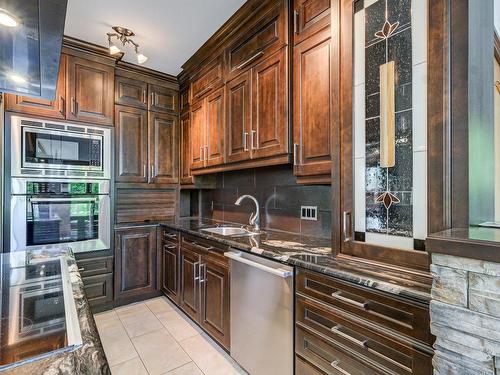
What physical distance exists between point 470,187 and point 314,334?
0.95 m

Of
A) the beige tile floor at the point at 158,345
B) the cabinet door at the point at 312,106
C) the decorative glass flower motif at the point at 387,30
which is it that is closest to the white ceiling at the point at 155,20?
the cabinet door at the point at 312,106

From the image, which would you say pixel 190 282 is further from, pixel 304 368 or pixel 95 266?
pixel 304 368

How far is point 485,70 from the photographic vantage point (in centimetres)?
103

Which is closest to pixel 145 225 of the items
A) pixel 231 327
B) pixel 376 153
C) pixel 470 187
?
pixel 231 327

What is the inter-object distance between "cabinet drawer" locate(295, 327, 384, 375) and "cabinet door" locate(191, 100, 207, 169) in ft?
6.39

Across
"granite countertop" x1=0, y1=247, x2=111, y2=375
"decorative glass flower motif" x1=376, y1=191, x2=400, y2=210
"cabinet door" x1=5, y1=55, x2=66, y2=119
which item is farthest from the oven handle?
"decorative glass flower motif" x1=376, y1=191, x2=400, y2=210

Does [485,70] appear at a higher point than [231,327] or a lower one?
higher

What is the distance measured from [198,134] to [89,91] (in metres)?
1.19

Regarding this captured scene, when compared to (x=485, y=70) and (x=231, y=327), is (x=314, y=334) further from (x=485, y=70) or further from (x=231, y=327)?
(x=485, y=70)

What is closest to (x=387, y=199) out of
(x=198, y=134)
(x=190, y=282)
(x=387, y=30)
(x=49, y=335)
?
(x=387, y=30)

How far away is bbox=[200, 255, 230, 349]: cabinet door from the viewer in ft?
6.44

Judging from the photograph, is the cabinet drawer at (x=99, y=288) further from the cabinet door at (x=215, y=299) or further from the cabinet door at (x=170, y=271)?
the cabinet door at (x=215, y=299)

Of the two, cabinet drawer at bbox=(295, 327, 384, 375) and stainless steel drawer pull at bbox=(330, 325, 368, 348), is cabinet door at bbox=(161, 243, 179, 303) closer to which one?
cabinet drawer at bbox=(295, 327, 384, 375)

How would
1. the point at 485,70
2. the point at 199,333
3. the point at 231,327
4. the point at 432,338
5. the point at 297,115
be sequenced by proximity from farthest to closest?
the point at 199,333 → the point at 231,327 → the point at 297,115 → the point at 485,70 → the point at 432,338
